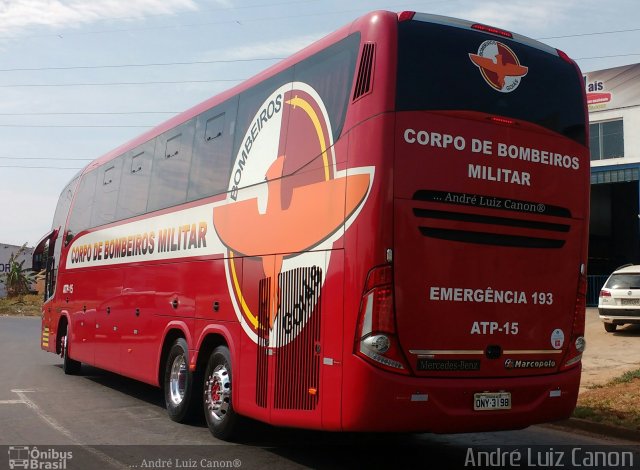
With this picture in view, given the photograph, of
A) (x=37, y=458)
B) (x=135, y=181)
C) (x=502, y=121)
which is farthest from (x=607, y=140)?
(x=37, y=458)

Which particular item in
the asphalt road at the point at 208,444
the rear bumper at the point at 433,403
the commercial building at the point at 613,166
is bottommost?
the asphalt road at the point at 208,444

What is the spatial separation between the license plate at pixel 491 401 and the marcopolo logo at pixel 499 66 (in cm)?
274

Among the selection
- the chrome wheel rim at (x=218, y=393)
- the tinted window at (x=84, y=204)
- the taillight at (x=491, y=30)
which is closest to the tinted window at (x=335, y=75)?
the taillight at (x=491, y=30)

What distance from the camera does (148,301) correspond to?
10883mm

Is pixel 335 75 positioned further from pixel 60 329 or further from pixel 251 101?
pixel 60 329

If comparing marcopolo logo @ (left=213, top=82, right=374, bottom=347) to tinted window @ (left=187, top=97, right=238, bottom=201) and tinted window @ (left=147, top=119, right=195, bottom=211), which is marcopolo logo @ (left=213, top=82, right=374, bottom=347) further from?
tinted window @ (left=147, top=119, right=195, bottom=211)

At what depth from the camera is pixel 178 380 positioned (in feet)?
32.1

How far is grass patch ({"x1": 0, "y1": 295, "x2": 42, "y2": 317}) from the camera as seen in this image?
1689 inches

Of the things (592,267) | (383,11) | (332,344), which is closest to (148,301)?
(332,344)

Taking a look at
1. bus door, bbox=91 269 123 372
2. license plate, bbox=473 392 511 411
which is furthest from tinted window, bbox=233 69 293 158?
bus door, bbox=91 269 123 372

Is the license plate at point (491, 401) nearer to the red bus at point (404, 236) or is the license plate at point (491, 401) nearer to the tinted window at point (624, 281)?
the red bus at point (404, 236)

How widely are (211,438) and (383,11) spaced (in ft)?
16.0

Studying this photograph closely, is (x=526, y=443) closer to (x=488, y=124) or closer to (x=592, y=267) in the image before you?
(x=488, y=124)

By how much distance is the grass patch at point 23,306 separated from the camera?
141 feet
